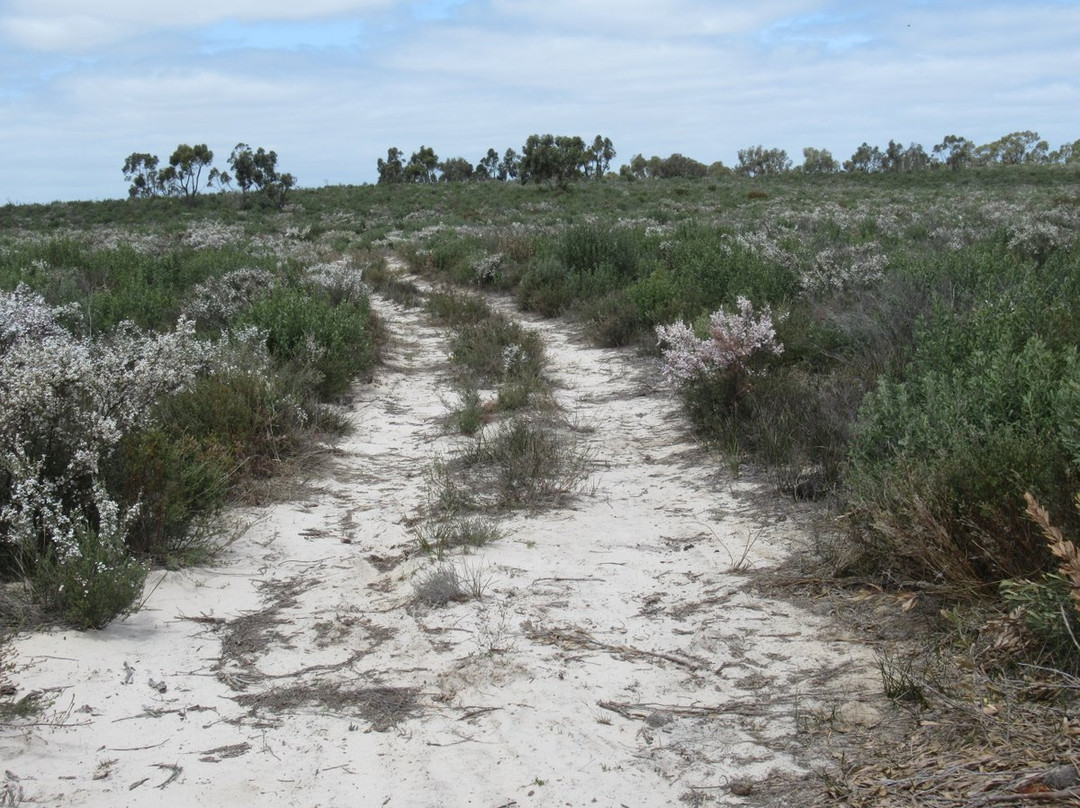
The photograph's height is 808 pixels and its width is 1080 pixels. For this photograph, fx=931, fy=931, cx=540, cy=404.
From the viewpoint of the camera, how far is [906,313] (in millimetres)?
7707

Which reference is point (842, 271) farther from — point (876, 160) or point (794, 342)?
point (876, 160)

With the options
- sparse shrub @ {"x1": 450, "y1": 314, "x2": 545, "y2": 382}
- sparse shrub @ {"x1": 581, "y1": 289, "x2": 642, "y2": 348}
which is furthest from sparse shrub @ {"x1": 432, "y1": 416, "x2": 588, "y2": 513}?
sparse shrub @ {"x1": 581, "y1": 289, "x2": 642, "y2": 348}

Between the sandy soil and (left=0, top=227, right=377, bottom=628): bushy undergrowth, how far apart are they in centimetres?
31

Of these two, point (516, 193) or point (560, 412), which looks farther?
point (516, 193)

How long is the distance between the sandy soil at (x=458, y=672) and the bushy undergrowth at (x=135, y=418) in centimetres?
31

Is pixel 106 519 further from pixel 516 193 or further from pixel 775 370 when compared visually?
pixel 516 193

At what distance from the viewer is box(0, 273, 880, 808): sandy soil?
9.96ft

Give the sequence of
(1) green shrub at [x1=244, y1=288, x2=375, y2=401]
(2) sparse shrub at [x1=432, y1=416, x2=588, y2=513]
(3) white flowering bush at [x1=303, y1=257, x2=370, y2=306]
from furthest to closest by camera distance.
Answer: (3) white flowering bush at [x1=303, y1=257, x2=370, y2=306] → (1) green shrub at [x1=244, y1=288, x2=375, y2=401] → (2) sparse shrub at [x1=432, y1=416, x2=588, y2=513]

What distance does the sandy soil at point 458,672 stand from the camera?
120 inches

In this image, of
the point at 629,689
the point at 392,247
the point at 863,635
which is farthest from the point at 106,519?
the point at 392,247

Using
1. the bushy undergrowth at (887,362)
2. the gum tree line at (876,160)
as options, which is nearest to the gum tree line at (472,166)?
the gum tree line at (876,160)

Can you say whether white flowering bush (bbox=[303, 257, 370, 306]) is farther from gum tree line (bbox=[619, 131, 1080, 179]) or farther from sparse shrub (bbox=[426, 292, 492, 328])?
gum tree line (bbox=[619, 131, 1080, 179])

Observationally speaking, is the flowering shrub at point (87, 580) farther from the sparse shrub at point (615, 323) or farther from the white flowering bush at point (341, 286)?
the white flowering bush at point (341, 286)

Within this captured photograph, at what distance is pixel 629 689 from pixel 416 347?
28.8 feet
